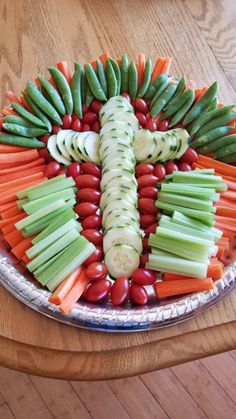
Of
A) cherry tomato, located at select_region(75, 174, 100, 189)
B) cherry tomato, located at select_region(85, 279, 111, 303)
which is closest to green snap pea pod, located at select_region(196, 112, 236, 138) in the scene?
cherry tomato, located at select_region(75, 174, 100, 189)

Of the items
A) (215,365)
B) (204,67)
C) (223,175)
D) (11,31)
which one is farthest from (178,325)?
(11,31)

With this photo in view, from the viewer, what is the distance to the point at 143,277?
1.30 m

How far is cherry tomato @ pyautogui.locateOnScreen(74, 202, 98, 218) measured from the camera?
1.42 meters

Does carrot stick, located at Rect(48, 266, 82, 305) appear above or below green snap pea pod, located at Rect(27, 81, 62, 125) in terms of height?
below

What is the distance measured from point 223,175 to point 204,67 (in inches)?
20.3

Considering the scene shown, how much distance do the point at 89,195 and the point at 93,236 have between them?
132mm

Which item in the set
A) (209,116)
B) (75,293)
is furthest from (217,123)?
(75,293)

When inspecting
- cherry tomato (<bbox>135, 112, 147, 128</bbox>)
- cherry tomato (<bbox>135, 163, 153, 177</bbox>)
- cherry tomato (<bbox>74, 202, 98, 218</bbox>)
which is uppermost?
cherry tomato (<bbox>135, 112, 147, 128</bbox>)

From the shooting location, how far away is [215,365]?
6.43ft

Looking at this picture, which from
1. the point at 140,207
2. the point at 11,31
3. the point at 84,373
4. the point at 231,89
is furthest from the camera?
the point at 11,31

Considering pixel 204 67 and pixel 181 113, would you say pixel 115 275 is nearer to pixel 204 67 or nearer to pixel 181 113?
pixel 181 113

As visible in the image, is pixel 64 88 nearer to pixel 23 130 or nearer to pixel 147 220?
pixel 23 130

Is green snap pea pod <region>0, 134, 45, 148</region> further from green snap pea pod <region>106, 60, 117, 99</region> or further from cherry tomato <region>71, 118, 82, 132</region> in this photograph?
green snap pea pod <region>106, 60, 117, 99</region>

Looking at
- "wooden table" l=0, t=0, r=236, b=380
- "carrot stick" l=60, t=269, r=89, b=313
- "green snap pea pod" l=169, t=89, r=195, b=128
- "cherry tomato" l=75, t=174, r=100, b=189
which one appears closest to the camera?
"carrot stick" l=60, t=269, r=89, b=313
